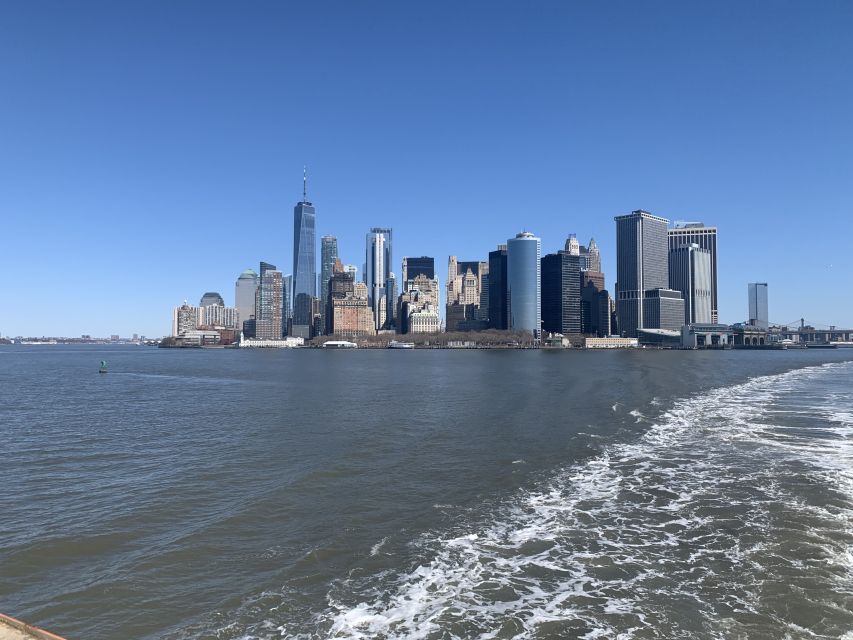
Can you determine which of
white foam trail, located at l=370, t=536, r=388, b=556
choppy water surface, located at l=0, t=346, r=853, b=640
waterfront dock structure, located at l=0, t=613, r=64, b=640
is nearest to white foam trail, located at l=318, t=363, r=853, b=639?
choppy water surface, located at l=0, t=346, r=853, b=640

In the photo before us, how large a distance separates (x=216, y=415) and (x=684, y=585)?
43.3 metres

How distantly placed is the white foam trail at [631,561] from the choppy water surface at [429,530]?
8cm

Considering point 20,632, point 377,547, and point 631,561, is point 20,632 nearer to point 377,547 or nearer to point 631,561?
point 377,547

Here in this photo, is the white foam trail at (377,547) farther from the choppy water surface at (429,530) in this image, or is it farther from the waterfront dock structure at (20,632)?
the waterfront dock structure at (20,632)

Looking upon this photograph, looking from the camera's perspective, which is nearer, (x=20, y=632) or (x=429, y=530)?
(x=20, y=632)

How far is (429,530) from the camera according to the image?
19.5 meters

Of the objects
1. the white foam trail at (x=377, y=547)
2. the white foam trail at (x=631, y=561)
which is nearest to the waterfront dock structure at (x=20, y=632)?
the white foam trail at (x=631, y=561)

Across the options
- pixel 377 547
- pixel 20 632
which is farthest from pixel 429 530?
pixel 20 632

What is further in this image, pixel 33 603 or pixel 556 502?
pixel 556 502

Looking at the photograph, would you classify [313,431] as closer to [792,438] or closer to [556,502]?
[556,502]

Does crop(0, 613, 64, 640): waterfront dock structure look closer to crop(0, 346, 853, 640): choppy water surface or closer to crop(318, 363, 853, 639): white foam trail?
crop(0, 346, 853, 640): choppy water surface

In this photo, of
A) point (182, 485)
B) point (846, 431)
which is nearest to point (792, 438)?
point (846, 431)

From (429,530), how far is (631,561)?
685 cm

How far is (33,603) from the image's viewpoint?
14375 millimetres
